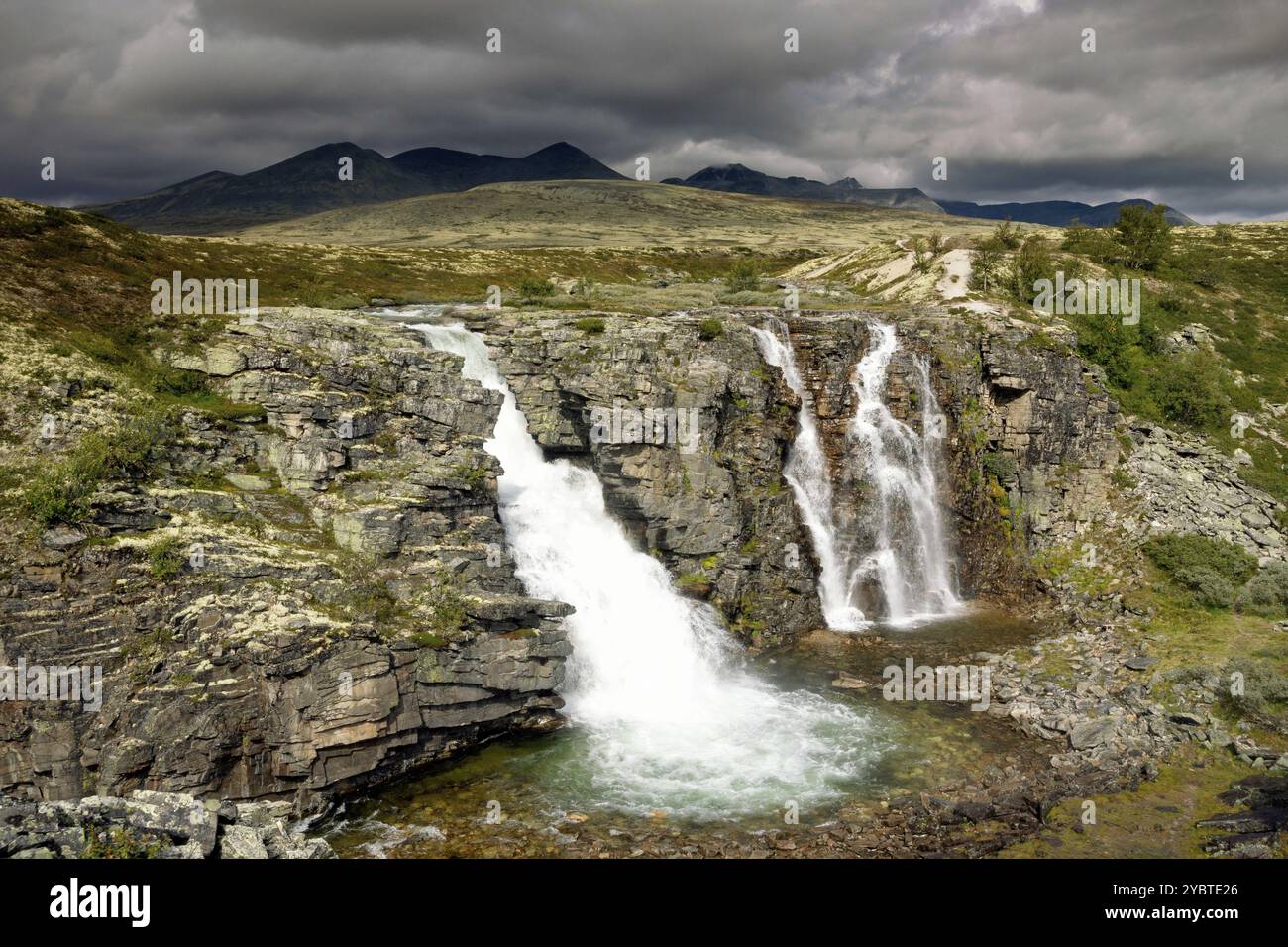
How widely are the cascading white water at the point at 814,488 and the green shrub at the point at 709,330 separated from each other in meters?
2.71

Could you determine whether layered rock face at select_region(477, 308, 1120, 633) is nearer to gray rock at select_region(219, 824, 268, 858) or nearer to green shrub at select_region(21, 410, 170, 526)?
green shrub at select_region(21, 410, 170, 526)

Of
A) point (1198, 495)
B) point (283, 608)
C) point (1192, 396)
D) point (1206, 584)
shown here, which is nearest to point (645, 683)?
point (283, 608)

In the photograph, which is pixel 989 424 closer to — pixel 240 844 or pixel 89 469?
pixel 240 844

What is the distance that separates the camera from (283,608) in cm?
2423

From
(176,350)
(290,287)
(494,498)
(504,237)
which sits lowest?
(494,498)

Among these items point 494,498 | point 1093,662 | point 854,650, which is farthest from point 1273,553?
point 494,498

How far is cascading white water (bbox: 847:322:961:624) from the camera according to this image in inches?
1606

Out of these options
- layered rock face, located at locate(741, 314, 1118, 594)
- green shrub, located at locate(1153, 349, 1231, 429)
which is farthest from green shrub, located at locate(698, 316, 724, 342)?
green shrub, located at locate(1153, 349, 1231, 429)

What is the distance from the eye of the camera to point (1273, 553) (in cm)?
3956

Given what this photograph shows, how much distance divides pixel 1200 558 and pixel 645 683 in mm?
28609

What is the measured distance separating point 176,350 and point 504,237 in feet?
426

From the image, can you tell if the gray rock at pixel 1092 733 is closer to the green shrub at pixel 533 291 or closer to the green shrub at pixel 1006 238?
the green shrub at pixel 533 291

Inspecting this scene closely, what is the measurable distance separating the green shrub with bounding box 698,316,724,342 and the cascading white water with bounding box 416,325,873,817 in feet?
31.1

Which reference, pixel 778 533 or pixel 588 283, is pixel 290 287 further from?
pixel 778 533
